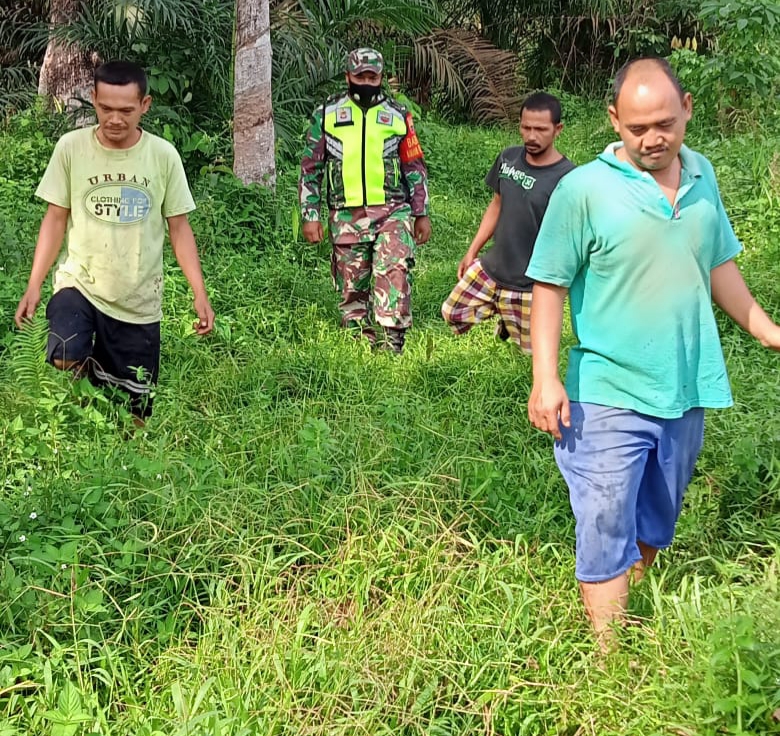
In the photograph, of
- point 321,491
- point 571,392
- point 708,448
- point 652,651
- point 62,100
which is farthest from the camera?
point 62,100

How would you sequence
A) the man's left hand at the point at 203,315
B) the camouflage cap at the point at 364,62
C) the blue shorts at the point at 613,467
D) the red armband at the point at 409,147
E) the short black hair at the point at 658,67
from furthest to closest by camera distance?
the red armband at the point at 409,147
the camouflage cap at the point at 364,62
the man's left hand at the point at 203,315
the blue shorts at the point at 613,467
the short black hair at the point at 658,67

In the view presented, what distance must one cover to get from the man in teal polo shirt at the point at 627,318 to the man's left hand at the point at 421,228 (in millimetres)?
3445

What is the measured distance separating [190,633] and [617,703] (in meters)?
1.24

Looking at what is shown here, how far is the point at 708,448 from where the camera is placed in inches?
176

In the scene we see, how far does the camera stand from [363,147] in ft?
20.0

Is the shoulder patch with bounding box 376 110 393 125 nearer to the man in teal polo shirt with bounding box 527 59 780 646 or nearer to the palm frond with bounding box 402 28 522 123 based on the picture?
the man in teal polo shirt with bounding box 527 59 780 646

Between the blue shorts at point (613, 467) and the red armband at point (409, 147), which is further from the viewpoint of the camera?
the red armband at point (409, 147)

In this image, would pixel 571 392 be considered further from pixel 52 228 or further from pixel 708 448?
pixel 52 228

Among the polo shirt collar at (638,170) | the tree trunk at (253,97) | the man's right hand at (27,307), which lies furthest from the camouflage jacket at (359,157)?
the polo shirt collar at (638,170)

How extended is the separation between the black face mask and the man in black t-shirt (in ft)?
3.01

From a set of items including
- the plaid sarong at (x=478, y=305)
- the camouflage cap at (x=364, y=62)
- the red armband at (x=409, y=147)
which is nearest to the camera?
the plaid sarong at (x=478, y=305)

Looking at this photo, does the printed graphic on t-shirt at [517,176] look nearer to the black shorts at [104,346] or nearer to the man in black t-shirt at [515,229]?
the man in black t-shirt at [515,229]

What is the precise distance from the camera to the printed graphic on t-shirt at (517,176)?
541 cm

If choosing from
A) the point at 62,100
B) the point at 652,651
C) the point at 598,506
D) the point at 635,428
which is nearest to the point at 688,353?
the point at 635,428
